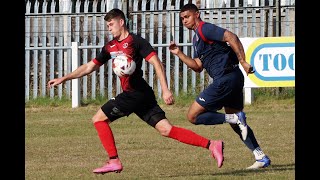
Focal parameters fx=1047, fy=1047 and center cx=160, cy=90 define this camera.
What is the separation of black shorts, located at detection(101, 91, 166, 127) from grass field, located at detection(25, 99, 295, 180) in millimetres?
675

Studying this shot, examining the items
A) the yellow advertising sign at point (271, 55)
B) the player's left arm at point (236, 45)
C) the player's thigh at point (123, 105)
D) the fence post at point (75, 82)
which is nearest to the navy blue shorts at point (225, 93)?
the player's left arm at point (236, 45)

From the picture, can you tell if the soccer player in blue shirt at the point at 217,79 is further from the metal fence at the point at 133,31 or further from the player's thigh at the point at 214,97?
the metal fence at the point at 133,31

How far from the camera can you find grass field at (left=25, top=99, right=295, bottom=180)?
12.1 meters

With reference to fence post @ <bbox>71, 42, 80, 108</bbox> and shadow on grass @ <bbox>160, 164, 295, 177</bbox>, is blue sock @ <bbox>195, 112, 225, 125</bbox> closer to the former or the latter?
shadow on grass @ <bbox>160, 164, 295, 177</bbox>

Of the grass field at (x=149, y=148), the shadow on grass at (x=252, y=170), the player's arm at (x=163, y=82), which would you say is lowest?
the grass field at (x=149, y=148)

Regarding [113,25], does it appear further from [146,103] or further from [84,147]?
[84,147]

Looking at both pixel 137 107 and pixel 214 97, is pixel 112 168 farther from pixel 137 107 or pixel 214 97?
pixel 214 97

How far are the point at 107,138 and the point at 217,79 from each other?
59.2 inches

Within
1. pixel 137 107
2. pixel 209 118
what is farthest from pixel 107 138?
pixel 209 118

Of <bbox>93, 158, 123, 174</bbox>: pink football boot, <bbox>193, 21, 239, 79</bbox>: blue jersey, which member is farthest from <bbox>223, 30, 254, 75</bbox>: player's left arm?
<bbox>93, 158, 123, 174</bbox>: pink football boot

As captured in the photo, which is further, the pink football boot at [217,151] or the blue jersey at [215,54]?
the blue jersey at [215,54]

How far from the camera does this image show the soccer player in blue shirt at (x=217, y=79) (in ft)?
39.7

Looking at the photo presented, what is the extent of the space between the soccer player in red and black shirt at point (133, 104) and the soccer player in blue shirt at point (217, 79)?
1.89ft
